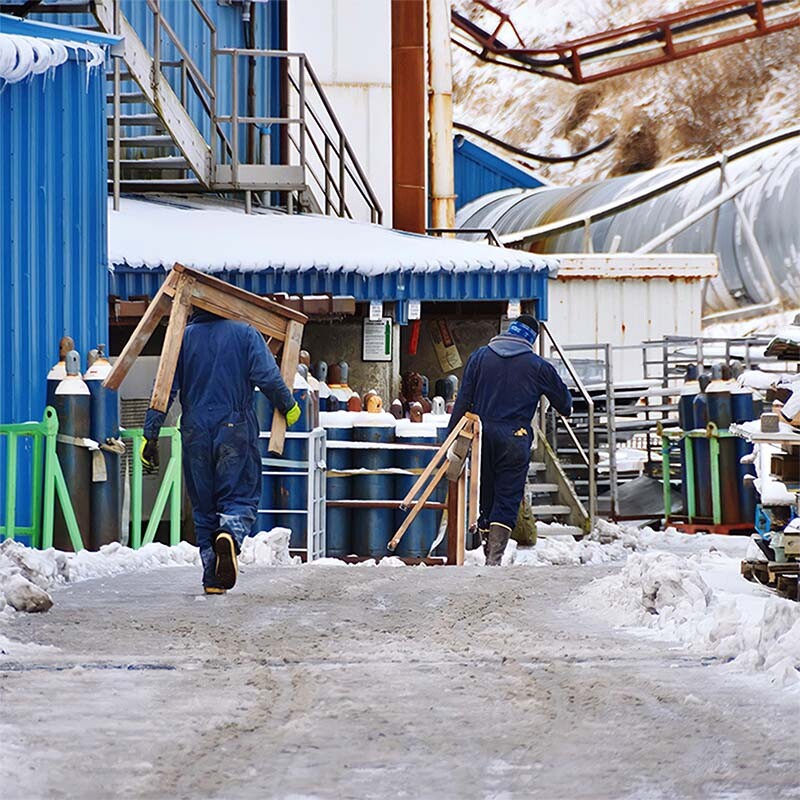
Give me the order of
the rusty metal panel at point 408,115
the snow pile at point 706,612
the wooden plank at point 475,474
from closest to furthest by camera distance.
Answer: the snow pile at point 706,612 → the wooden plank at point 475,474 → the rusty metal panel at point 408,115

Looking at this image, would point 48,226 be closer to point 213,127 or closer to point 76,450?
point 76,450

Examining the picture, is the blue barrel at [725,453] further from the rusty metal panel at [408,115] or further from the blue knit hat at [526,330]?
the rusty metal panel at [408,115]

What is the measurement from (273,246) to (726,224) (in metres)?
15.5

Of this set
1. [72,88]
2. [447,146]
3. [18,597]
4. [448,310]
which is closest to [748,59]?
[447,146]

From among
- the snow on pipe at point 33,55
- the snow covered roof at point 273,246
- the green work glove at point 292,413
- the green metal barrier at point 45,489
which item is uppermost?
the snow on pipe at point 33,55

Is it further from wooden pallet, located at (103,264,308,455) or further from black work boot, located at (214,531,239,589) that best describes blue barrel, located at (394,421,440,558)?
black work boot, located at (214,531,239,589)

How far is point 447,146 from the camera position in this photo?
86.2ft

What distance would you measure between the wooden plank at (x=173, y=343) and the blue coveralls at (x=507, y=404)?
10.2ft

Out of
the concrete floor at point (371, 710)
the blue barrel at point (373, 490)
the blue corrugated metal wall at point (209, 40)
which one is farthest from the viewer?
the blue corrugated metal wall at point (209, 40)

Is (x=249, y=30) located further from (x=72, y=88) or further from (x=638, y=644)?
(x=638, y=644)

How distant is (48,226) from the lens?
12430 mm

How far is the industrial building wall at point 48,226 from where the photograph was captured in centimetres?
1177

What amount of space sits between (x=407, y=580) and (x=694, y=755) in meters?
5.26

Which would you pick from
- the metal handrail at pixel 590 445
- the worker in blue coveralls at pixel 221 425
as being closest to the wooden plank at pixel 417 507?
the worker in blue coveralls at pixel 221 425
